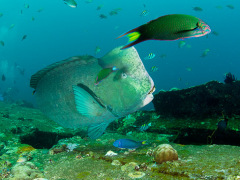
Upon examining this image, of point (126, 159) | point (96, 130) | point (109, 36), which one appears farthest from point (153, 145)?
point (109, 36)

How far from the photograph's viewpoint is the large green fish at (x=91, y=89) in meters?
1.18

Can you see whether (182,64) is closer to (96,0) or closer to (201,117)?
(96,0)

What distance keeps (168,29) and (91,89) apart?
701 mm

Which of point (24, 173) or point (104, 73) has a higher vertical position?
point (104, 73)

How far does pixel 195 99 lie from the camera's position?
16.0 feet

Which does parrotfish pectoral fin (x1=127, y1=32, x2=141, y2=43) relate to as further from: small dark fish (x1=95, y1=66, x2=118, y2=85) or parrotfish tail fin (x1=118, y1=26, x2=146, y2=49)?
small dark fish (x1=95, y1=66, x2=118, y2=85)

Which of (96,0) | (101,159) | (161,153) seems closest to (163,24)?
(161,153)

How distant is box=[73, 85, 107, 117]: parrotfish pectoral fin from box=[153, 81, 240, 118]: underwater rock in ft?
13.9

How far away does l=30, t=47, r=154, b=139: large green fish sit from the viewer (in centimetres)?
118

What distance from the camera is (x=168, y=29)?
831 mm

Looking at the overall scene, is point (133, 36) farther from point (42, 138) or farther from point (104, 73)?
point (42, 138)

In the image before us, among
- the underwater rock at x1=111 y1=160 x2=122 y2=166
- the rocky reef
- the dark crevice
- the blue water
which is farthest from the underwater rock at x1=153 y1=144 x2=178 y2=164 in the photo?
the blue water

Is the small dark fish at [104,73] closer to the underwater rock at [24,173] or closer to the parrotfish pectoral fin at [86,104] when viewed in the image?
the parrotfish pectoral fin at [86,104]

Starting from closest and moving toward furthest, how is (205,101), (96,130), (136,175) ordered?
1. (96,130)
2. (136,175)
3. (205,101)
